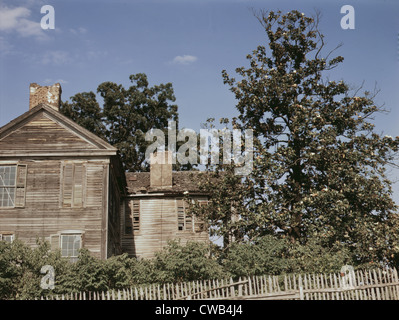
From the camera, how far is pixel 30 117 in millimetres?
25906

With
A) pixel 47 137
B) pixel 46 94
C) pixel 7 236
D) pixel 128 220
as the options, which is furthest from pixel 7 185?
pixel 128 220

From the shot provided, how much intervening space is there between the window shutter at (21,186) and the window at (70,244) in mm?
2670

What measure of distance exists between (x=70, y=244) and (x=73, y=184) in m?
2.96

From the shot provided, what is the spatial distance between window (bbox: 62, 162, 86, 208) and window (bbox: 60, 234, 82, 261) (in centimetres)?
150

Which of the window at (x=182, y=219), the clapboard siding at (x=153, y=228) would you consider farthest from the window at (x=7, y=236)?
A: the window at (x=182, y=219)

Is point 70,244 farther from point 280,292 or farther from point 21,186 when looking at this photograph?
point 280,292

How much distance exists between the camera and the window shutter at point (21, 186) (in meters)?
24.6

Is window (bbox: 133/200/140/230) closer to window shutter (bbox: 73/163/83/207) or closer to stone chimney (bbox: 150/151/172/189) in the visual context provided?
stone chimney (bbox: 150/151/172/189)

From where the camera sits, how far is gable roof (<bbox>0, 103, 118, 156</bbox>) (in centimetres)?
2536

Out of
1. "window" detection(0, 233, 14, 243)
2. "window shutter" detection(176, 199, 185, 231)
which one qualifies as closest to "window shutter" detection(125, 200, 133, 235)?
"window shutter" detection(176, 199, 185, 231)

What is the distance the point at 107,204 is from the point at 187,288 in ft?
28.0

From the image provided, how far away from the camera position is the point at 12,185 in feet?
81.4
